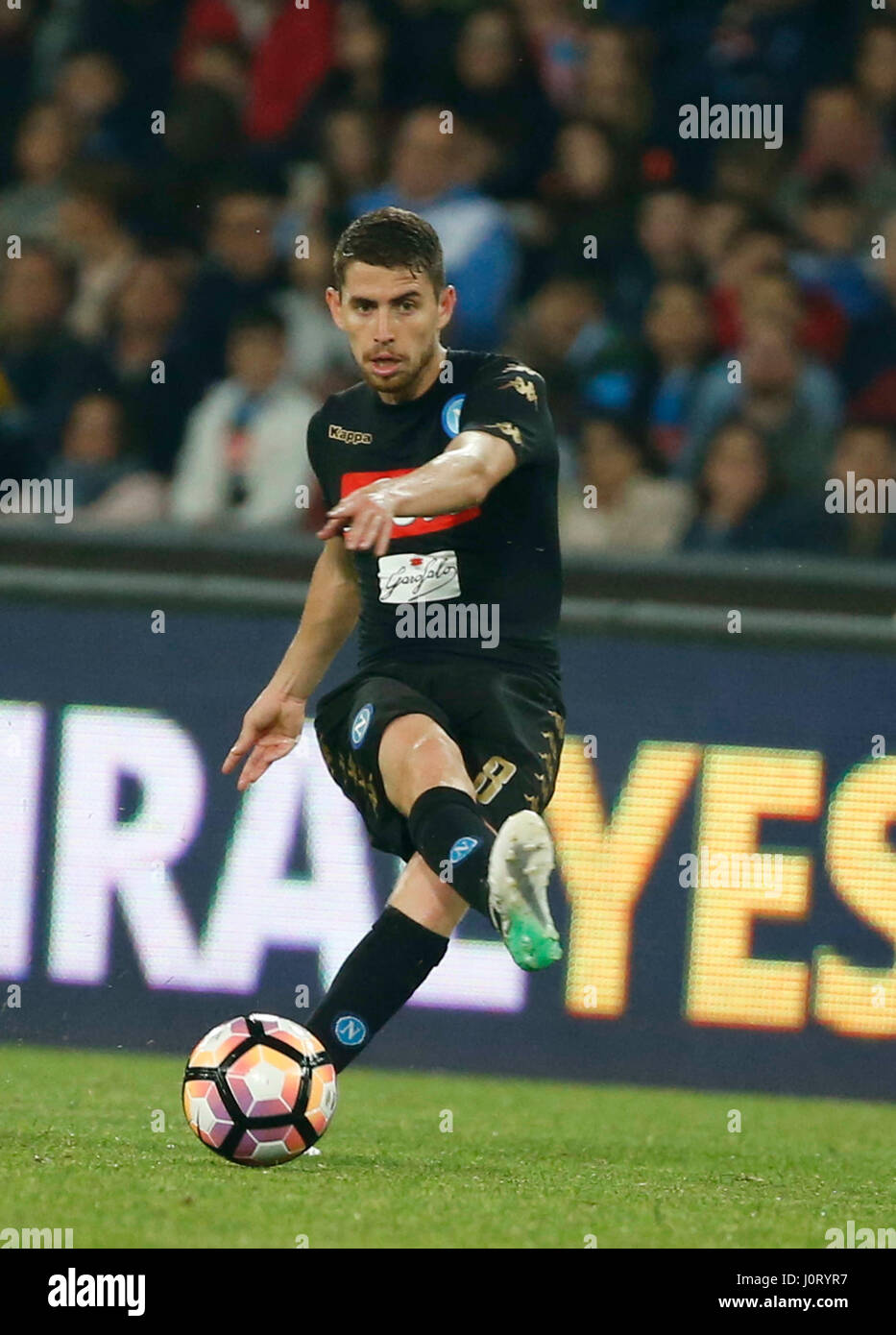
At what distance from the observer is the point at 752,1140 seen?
623 centimetres

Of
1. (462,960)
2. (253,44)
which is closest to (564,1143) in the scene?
(462,960)

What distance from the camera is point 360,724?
17.1 feet

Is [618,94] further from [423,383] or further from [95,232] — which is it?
[423,383]

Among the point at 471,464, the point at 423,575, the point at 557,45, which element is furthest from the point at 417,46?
the point at 471,464

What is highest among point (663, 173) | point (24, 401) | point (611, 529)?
point (663, 173)

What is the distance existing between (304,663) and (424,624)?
0.34 metres

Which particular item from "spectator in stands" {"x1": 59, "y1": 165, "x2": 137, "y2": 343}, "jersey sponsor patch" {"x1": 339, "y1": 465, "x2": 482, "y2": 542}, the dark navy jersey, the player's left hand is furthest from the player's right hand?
"spectator in stands" {"x1": 59, "y1": 165, "x2": 137, "y2": 343}

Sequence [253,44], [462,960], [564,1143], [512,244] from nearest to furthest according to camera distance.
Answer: [564,1143] < [462,960] < [512,244] < [253,44]

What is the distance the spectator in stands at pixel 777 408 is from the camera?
837 cm

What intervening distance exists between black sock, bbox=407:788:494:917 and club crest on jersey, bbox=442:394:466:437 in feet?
2.95

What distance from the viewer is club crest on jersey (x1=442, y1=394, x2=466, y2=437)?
532cm

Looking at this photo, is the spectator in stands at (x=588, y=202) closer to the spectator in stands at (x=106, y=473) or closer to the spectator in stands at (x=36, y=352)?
the spectator in stands at (x=106, y=473)
